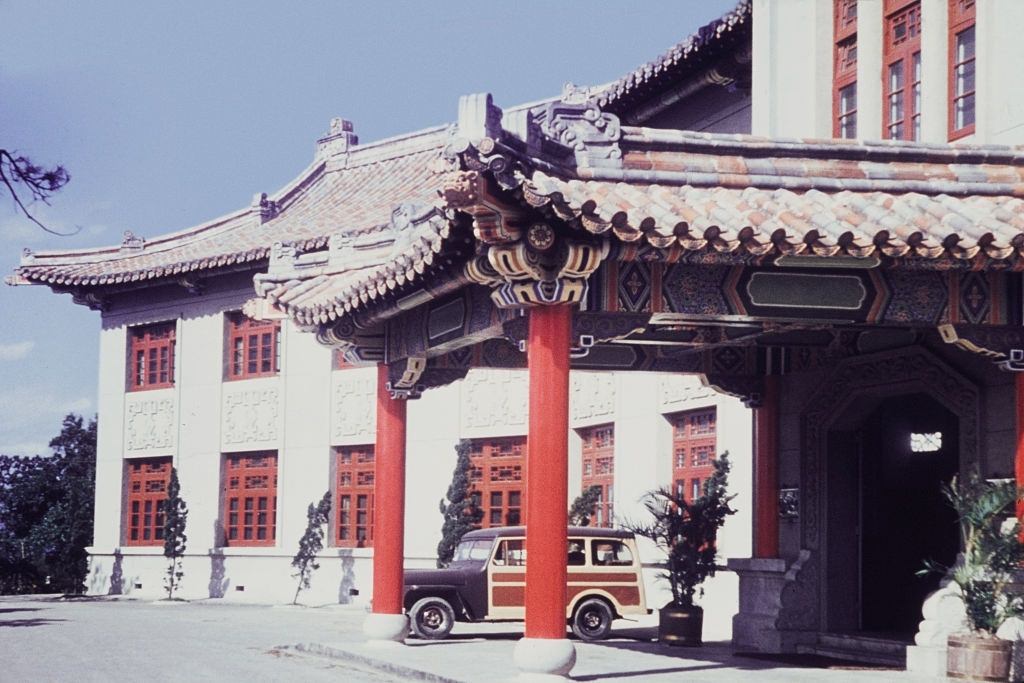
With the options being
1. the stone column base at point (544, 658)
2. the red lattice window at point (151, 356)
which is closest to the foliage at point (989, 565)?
the stone column base at point (544, 658)

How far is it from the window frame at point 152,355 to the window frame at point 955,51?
22.0m

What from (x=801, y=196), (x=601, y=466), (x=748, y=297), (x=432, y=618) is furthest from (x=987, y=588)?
(x=601, y=466)

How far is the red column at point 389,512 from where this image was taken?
59.7 ft

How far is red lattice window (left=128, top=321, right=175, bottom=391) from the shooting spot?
35.9 meters

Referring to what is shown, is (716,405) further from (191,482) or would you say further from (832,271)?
(191,482)

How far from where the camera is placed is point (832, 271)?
47.1 feet

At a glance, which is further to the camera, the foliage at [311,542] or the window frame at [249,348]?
the window frame at [249,348]

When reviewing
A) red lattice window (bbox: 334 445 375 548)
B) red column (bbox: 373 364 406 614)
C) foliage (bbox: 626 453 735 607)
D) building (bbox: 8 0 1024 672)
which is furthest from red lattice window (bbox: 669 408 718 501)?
red lattice window (bbox: 334 445 375 548)

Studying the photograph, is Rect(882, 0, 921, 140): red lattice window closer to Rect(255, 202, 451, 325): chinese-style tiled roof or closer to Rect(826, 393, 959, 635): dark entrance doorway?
Rect(826, 393, 959, 635): dark entrance doorway

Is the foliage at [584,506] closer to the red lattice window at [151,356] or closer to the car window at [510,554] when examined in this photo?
the car window at [510,554]

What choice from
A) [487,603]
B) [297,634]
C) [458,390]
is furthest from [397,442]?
[458,390]

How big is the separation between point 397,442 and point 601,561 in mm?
4839

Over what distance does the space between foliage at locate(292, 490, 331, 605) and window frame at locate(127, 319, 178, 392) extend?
606 centimetres

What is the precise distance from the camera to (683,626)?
19.6m
